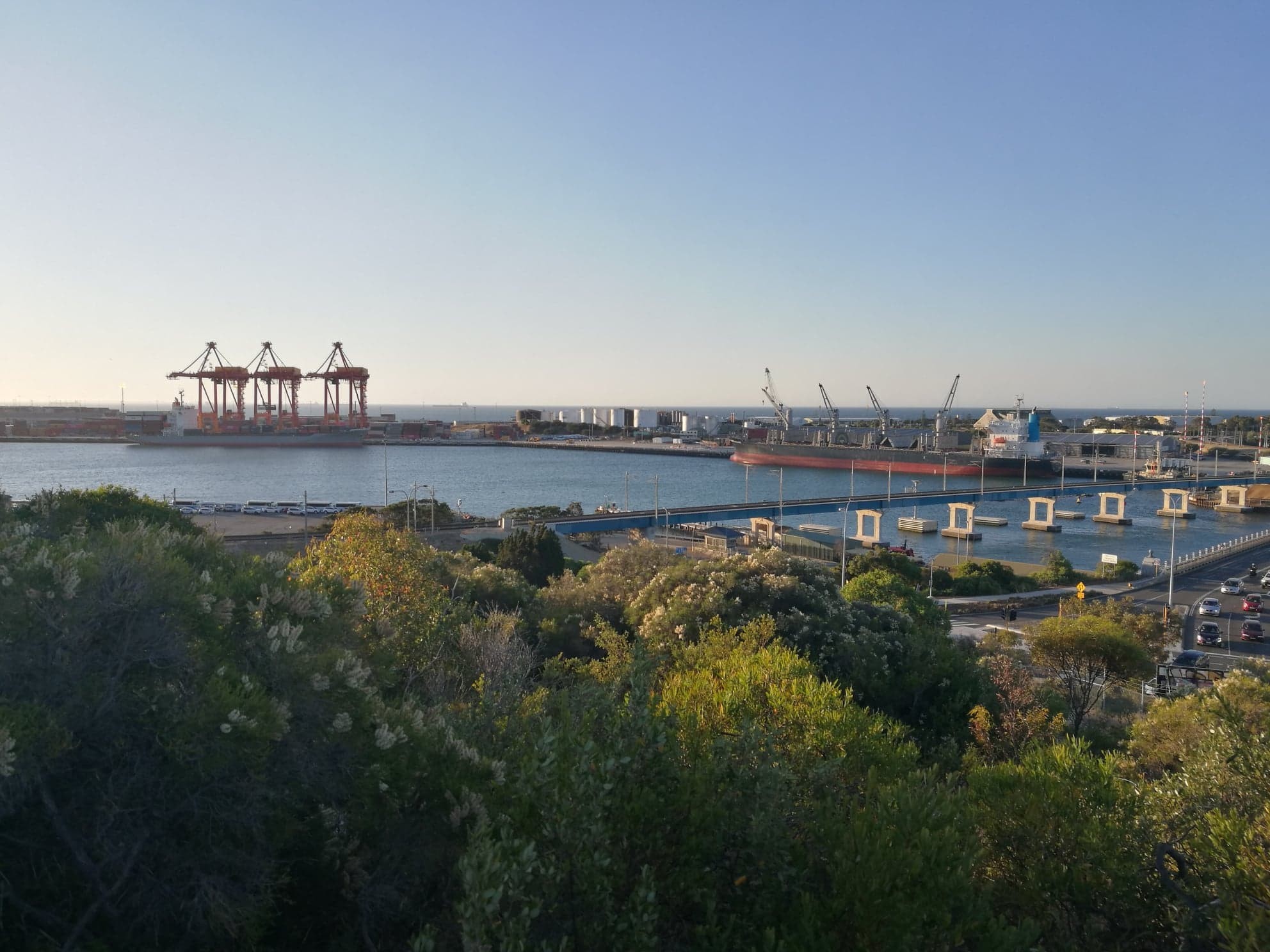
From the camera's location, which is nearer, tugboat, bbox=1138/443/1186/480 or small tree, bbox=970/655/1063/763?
small tree, bbox=970/655/1063/763

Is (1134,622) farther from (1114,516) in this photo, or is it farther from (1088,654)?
(1114,516)

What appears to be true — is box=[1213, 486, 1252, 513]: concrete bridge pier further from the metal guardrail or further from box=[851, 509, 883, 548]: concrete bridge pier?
box=[851, 509, 883, 548]: concrete bridge pier

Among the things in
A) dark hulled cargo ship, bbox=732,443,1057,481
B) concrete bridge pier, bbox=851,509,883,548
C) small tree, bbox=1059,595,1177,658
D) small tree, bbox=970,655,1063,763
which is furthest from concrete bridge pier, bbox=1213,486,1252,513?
small tree, bbox=970,655,1063,763

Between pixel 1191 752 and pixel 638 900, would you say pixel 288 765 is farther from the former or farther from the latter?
pixel 1191 752

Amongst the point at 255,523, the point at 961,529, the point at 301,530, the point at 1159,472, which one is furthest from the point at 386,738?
the point at 1159,472

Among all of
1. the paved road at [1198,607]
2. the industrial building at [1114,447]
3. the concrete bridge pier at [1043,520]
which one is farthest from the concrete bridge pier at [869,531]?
the industrial building at [1114,447]

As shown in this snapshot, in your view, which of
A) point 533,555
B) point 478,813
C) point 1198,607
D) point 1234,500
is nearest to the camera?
point 478,813
